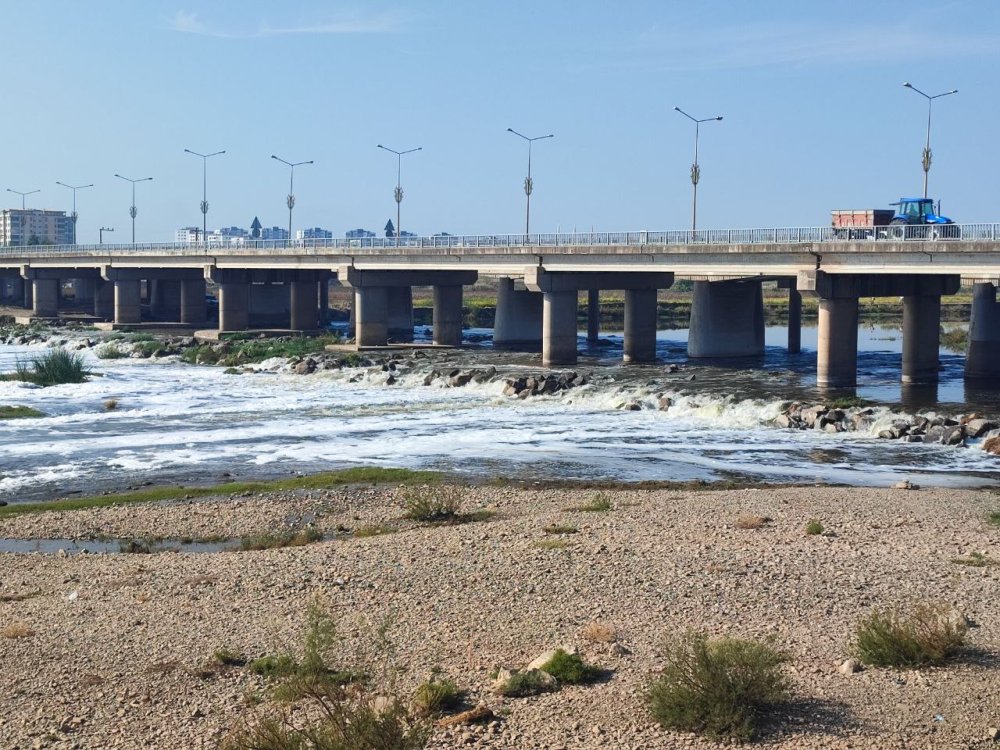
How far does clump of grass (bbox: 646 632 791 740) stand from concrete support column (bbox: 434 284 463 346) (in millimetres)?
70195

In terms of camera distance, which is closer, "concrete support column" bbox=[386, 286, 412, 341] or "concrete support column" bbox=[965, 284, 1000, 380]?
"concrete support column" bbox=[965, 284, 1000, 380]

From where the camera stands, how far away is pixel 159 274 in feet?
367

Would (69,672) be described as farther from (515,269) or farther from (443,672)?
(515,269)

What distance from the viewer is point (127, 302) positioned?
113m

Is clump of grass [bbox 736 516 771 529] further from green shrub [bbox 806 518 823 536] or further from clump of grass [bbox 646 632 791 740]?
clump of grass [bbox 646 632 791 740]

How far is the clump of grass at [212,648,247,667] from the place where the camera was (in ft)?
59.8

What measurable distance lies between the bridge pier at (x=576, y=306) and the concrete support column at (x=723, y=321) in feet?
9.21

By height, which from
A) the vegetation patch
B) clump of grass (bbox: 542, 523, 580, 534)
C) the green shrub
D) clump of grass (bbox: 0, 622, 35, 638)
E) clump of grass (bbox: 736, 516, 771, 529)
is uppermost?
the green shrub

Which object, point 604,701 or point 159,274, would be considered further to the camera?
point 159,274

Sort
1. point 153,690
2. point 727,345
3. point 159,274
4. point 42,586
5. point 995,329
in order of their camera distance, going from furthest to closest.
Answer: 1. point 159,274
2. point 727,345
3. point 995,329
4. point 42,586
5. point 153,690

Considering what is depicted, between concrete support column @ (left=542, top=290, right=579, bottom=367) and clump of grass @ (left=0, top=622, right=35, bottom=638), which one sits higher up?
concrete support column @ (left=542, top=290, right=579, bottom=367)

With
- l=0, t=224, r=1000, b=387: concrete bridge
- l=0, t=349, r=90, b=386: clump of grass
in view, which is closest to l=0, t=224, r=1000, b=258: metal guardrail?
l=0, t=224, r=1000, b=387: concrete bridge

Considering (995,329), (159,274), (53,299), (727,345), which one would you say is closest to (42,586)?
(995,329)

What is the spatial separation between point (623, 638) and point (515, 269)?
5732cm
